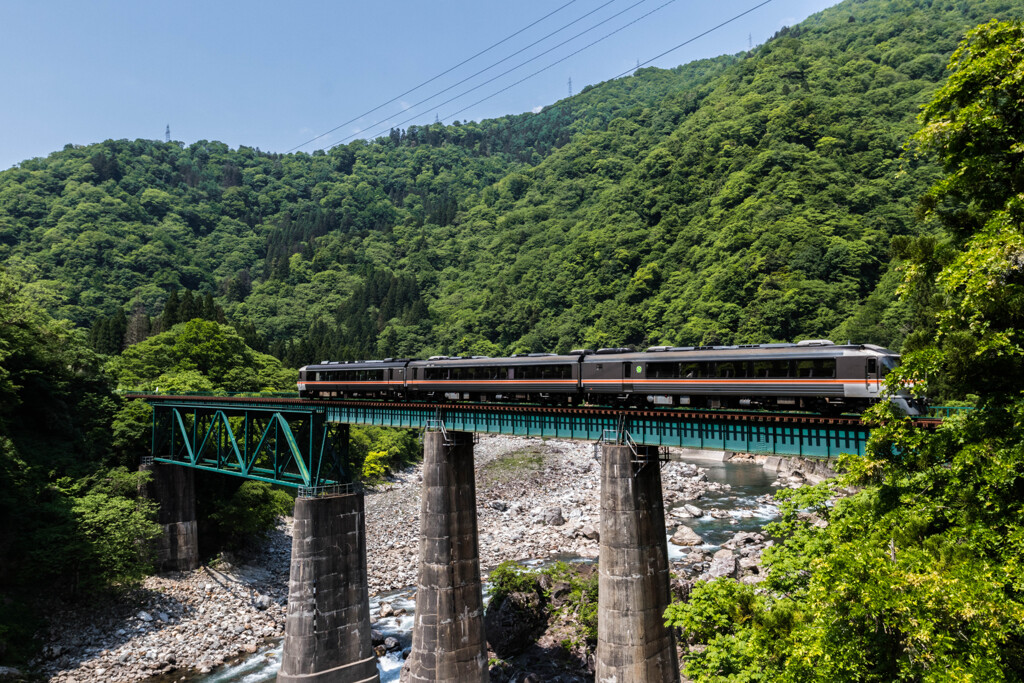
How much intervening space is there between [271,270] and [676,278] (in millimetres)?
119005

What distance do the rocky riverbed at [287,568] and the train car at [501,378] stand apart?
1417 centimetres

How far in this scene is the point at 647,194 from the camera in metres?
134

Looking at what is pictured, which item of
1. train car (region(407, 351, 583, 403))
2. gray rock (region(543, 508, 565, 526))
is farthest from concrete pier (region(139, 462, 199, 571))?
gray rock (region(543, 508, 565, 526))

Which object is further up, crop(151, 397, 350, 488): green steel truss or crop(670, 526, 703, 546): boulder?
crop(151, 397, 350, 488): green steel truss

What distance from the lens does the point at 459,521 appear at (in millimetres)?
25188

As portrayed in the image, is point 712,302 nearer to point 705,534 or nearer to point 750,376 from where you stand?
point 705,534

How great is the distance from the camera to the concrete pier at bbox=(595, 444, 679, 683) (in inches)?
778

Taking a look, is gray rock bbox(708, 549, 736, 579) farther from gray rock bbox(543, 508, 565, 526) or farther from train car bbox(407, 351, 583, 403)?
gray rock bbox(543, 508, 565, 526)

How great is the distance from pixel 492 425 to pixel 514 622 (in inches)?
429

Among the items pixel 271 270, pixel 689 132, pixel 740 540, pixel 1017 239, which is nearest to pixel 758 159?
pixel 689 132

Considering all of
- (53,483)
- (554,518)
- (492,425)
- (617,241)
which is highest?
(617,241)

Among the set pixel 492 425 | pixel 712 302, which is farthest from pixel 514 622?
pixel 712 302

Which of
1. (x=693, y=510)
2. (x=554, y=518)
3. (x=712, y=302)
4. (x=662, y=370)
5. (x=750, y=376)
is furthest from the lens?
(x=712, y=302)

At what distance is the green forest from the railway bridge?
289 cm
